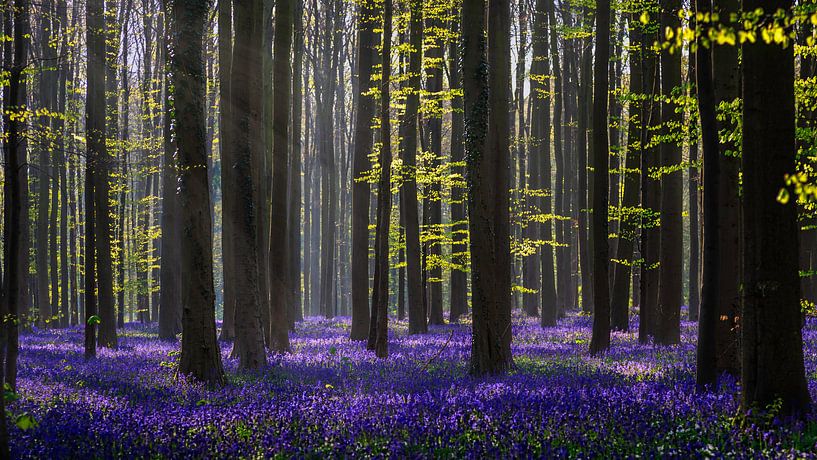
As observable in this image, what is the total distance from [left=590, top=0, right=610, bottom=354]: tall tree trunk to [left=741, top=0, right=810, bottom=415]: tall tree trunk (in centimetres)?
776

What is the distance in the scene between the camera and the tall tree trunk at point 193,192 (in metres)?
10.8

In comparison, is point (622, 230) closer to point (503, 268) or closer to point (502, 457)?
point (503, 268)

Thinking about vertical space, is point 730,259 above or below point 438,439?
above

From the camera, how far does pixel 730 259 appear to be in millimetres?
10258

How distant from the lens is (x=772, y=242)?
269 inches

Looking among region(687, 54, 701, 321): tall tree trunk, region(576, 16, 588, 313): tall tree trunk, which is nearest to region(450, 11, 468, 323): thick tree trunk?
region(576, 16, 588, 313): tall tree trunk

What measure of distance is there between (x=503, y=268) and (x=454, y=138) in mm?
14620

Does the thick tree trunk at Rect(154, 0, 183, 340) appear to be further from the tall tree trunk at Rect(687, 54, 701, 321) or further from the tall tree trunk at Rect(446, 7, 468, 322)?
the tall tree trunk at Rect(687, 54, 701, 321)

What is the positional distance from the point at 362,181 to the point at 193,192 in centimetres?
905

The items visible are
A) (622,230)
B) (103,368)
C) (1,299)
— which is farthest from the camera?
(622,230)

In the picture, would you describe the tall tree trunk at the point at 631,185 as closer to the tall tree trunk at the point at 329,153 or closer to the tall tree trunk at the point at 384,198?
the tall tree trunk at the point at 384,198

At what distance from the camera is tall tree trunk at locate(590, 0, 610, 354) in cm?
1484

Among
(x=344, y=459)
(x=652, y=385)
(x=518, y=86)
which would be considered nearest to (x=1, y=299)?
(x=344, y=459)

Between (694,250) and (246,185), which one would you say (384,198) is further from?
(694,250)
